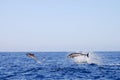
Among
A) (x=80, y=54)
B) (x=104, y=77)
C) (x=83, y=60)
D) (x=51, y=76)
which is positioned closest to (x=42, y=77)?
(x=51, y=76)

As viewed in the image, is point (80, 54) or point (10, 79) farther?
point (80, 54)

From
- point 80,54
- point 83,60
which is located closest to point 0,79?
point 80,54

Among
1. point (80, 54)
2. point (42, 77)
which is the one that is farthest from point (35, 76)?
point (80, 54)

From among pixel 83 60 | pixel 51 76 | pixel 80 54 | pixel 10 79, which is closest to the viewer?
pixel 10 79

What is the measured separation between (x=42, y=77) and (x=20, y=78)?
2.66 m

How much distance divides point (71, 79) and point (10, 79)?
6635 millimetres

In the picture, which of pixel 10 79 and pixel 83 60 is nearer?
pixel 10 79

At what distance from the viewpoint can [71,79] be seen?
35125 mm

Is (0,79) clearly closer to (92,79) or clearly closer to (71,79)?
(71,79)

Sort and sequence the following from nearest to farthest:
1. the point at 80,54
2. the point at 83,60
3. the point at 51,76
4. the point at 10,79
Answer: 1. the point at 10,79
2. the point at 51,76
3. the point at 80,54
4. the point at 83,60

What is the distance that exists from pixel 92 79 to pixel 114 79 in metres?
2.45

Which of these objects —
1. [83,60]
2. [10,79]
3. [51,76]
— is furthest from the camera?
[83,60]

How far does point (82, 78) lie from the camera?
36.2 m

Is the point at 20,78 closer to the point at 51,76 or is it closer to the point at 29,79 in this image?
the point at 29,79
